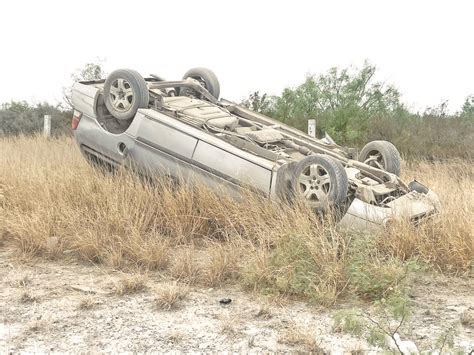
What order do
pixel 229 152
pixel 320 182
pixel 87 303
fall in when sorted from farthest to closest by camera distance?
pixel 229 152, pixel 320 182, pixel 87 303

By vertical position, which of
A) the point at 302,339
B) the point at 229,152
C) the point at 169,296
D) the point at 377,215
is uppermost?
the point at 229,152

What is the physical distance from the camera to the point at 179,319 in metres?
5.44

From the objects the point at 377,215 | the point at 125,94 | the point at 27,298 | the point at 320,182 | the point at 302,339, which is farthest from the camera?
the point at 125,94

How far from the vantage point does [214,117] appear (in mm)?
9008

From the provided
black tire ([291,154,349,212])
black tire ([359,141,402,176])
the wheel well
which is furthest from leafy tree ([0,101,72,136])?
black tire ([291,154,349,212])

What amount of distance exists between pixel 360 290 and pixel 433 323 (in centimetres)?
76

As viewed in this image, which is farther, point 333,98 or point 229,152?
point 333,98

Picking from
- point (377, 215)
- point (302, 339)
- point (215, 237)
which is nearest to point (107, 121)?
point (215, 237)

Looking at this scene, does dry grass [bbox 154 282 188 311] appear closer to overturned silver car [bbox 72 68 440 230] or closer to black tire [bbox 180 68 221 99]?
overturned silver car [bbox 72 68 440 230]

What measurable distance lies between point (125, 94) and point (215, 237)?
8.31ft

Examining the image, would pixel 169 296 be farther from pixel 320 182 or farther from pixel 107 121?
pixel 107 121

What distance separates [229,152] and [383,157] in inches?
96.0

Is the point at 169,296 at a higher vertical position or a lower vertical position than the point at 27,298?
higher

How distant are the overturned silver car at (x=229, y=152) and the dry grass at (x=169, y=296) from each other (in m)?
2.07
